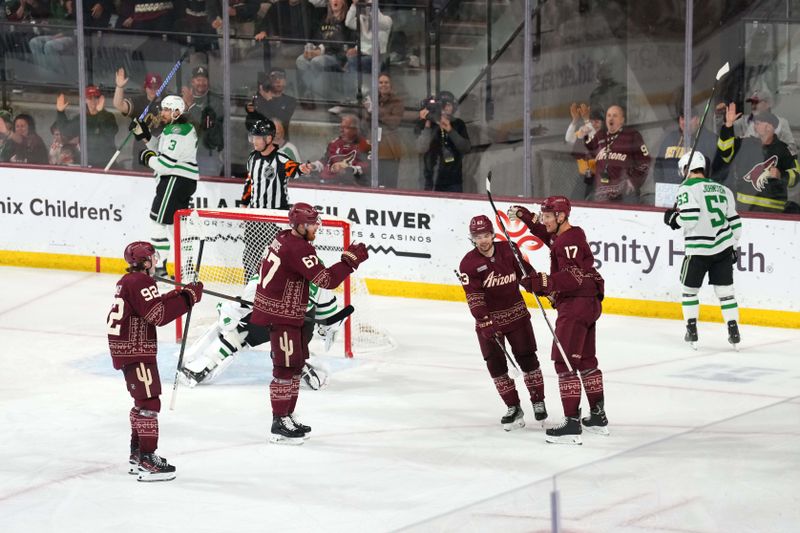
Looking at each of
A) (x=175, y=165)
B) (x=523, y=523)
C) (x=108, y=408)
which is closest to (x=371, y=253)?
(x=175, y=165)

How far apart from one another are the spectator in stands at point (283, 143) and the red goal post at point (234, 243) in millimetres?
1721

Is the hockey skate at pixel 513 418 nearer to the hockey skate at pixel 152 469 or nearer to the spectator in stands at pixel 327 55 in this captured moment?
the hockey skate at pixel 152 469

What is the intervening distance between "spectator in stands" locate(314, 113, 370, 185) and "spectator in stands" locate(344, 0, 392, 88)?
32 cm

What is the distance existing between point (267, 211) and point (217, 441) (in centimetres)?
229

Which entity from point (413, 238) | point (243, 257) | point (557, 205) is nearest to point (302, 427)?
point (557, 205)

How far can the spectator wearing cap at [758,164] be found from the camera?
Result: 31.8 ft

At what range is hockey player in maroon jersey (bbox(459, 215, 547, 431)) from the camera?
7023mm

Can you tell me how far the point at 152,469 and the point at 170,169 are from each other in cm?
473

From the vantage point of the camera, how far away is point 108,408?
7.84m

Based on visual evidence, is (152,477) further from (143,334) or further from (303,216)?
(303,216)

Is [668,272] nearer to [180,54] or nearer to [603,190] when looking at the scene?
[603,190]

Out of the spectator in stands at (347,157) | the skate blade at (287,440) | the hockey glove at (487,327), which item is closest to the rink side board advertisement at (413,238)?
the spectator in stands at (347,157)

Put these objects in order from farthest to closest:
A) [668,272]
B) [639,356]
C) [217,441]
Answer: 1. [668,272]
2. [639,356]
3. [217,441]

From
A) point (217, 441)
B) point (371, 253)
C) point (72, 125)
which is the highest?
point (72, 125)
